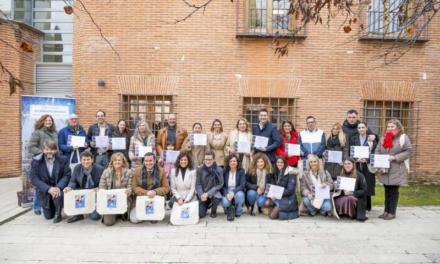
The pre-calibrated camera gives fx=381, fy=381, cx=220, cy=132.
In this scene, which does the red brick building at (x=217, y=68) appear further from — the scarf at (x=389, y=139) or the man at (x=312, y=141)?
the scarf at (x=389, y=139)

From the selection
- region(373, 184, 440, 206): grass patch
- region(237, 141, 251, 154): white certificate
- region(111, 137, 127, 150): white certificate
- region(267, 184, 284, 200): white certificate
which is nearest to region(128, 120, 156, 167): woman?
region(111, 137, 127, 150): white certificate

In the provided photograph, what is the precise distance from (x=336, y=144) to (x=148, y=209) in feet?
12.2

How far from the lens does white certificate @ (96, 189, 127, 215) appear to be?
634 cm

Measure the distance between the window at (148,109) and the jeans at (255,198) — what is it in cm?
450

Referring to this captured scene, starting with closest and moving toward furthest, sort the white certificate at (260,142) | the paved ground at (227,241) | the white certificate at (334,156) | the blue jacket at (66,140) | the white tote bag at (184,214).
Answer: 1. the paved ground at (227,241)
2. the white tote bag at (184,214)
3. the white certificate at (334,156)
4. the white certificate at (260,142)
5. the blue jacket at (66,140)

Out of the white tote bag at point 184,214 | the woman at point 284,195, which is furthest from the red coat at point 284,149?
the white tote bag at point 184,214

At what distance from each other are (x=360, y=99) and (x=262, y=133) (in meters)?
4.57

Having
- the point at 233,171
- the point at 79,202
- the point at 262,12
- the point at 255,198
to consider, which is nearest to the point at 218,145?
the point at 233,171

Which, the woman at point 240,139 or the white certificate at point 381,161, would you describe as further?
the woman at point 240,139

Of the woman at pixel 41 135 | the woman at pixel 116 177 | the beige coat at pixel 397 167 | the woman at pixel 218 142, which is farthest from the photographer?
→ the woman at pixel 218 142

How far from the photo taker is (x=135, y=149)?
301 inches

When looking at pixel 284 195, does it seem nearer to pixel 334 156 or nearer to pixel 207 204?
pixel 334 156

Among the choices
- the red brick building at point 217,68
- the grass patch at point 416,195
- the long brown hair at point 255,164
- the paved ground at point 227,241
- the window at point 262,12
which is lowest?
the paved ground at point 227,241

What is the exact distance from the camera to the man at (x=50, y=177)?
663 cm
